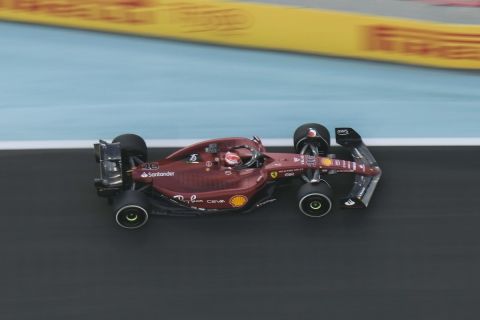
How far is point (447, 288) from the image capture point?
24.3ft

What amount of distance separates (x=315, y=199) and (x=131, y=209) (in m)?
2.08

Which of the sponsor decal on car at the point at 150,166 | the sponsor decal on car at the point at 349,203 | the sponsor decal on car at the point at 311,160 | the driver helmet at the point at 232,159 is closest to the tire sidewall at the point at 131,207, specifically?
the sponsor decal on car at the point at 150,166

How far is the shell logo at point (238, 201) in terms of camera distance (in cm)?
788

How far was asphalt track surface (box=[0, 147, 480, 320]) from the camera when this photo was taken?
7152 mm

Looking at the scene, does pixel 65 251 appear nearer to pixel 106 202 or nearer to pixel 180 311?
pixel 106 202

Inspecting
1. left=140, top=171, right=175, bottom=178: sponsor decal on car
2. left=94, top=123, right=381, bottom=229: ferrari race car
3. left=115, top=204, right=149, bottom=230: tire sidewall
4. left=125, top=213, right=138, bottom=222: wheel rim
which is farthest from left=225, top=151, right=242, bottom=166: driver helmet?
left=125, top=213, right=138, bottom=222: wheel rim

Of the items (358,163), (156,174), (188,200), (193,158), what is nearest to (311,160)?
(358,163)

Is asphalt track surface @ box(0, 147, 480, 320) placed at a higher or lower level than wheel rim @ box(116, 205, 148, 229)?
lower

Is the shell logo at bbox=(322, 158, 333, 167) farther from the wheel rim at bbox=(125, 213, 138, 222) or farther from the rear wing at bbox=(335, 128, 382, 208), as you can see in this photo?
the wheel rim at bbox=(125, 213, 138, 222)

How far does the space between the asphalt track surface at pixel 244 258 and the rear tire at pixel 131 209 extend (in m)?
0.16

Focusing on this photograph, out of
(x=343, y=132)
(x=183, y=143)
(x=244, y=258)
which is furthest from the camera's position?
(x=183, y=143)

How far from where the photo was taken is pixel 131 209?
7.66m

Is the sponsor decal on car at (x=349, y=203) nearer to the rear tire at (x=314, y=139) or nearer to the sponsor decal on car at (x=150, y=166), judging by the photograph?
the rear tire at (x=314, y=139)

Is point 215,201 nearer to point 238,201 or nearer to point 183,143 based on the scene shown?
point 238,201
